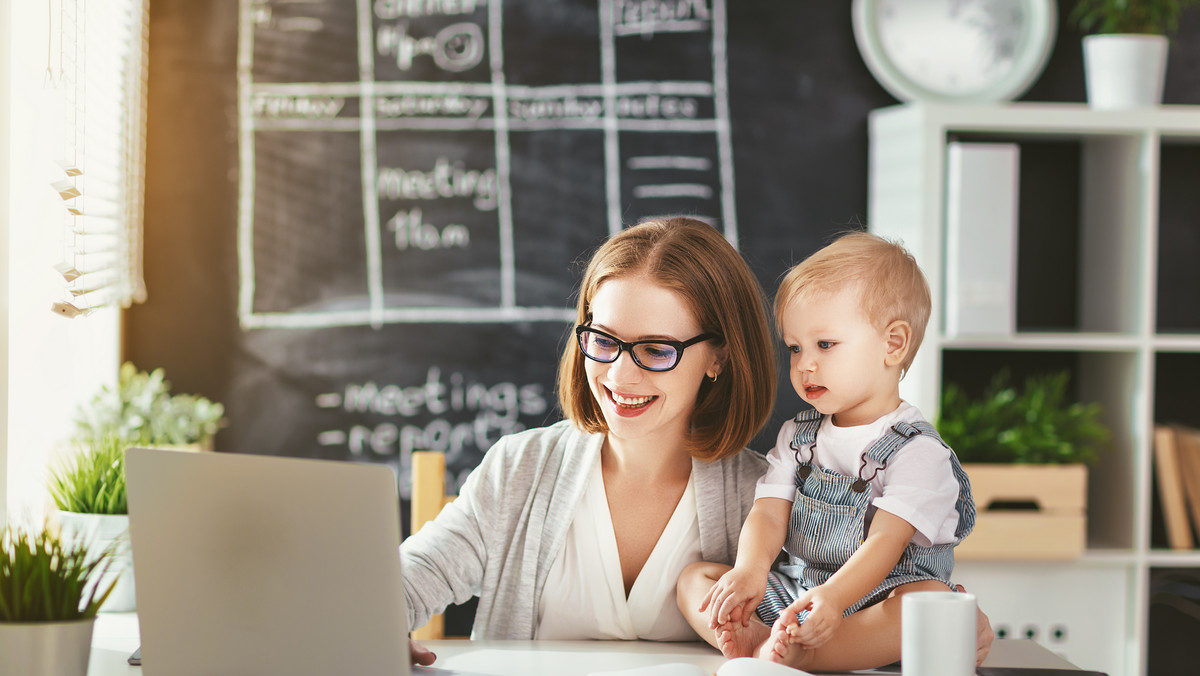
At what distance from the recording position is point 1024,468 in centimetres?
221

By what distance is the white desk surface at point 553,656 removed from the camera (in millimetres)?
1123

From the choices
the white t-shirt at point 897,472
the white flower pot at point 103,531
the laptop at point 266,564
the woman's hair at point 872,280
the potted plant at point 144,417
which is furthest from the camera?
the potted plant at point 144,417

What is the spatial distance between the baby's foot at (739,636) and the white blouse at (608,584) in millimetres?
159

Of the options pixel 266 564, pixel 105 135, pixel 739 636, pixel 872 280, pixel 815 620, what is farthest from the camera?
pixel 105 135

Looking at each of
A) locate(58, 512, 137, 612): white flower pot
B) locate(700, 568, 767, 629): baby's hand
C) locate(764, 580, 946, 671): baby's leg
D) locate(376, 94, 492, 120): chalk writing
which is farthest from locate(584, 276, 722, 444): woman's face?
locate(376, 94, 492, 120): chalk writing

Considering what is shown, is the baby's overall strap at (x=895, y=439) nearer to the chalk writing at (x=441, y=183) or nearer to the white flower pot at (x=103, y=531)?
the white flower pot at (x=103, y=531)

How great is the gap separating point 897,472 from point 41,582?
36.9 inches

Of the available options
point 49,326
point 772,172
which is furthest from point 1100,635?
point 49,326

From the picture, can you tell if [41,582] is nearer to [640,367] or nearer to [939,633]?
[640,367]

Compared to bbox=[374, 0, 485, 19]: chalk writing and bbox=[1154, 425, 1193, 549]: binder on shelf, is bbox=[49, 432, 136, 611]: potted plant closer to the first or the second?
bbox=[374, 0, 485, 19]: chalk writing

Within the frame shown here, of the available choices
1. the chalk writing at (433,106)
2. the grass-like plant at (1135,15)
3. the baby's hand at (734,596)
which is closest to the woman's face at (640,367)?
the baby's hand at (734,596)

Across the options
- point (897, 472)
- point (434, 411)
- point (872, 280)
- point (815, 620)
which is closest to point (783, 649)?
point (815, 620)

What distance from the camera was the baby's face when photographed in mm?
1237

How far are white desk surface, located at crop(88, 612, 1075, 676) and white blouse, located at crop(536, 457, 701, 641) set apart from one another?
45mm
